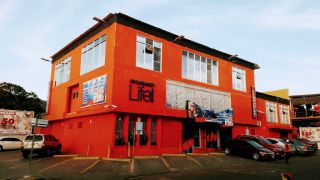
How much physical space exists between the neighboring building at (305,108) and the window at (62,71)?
38.7 m

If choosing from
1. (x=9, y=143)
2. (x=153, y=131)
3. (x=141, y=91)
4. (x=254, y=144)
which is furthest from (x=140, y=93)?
(x=9, y=143)

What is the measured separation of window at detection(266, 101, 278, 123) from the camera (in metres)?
38.8

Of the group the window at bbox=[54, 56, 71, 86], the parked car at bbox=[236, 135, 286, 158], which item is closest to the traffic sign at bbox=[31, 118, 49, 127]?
the window at bbox=[54, 56, 71, 86]

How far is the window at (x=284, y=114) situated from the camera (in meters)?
42.1

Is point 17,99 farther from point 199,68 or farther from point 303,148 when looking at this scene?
point 303,148

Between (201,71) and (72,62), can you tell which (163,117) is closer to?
(201,71)

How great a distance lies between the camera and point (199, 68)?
2803cm

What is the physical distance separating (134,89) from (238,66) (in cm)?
1631

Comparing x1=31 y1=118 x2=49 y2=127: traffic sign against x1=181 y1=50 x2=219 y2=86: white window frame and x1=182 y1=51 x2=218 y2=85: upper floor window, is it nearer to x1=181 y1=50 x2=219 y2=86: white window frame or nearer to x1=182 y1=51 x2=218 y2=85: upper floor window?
x1=181 y1=50 x2=219 y2=86: white window frame

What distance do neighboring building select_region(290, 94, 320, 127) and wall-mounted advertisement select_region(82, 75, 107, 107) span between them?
Result: 3844 centimetres

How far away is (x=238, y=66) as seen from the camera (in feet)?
108

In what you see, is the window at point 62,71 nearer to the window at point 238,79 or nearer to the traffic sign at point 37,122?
the traffic sign at point 37,122

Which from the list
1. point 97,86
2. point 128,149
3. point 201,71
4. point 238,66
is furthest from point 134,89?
point 238,66

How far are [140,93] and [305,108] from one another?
122 ft
